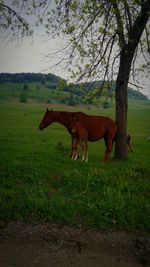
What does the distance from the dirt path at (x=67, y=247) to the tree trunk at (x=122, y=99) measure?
7834 millimetres

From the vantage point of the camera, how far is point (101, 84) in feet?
46.2

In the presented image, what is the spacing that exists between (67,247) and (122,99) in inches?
372

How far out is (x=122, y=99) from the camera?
515 inches

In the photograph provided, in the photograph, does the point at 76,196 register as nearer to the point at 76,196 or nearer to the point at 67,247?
the point at 76,196

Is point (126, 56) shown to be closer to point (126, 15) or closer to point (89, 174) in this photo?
point (126, 15)

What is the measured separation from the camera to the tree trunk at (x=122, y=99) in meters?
13.0

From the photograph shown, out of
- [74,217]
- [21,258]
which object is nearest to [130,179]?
[74,217]

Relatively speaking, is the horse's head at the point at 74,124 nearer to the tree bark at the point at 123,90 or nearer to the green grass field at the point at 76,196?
the green grass field at the point at 76,196

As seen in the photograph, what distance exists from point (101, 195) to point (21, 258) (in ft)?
11.9

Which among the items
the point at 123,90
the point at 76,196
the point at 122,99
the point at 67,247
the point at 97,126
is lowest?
the point at 67,247

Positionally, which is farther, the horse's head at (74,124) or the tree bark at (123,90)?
the tree bark at (123,90)

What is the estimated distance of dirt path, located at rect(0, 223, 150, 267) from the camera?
460cm

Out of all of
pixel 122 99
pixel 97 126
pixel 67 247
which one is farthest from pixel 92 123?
pixel 67 247

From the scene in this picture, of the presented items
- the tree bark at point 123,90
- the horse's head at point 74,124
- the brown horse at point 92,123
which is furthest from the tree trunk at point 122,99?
the horse's head at point 74,124
